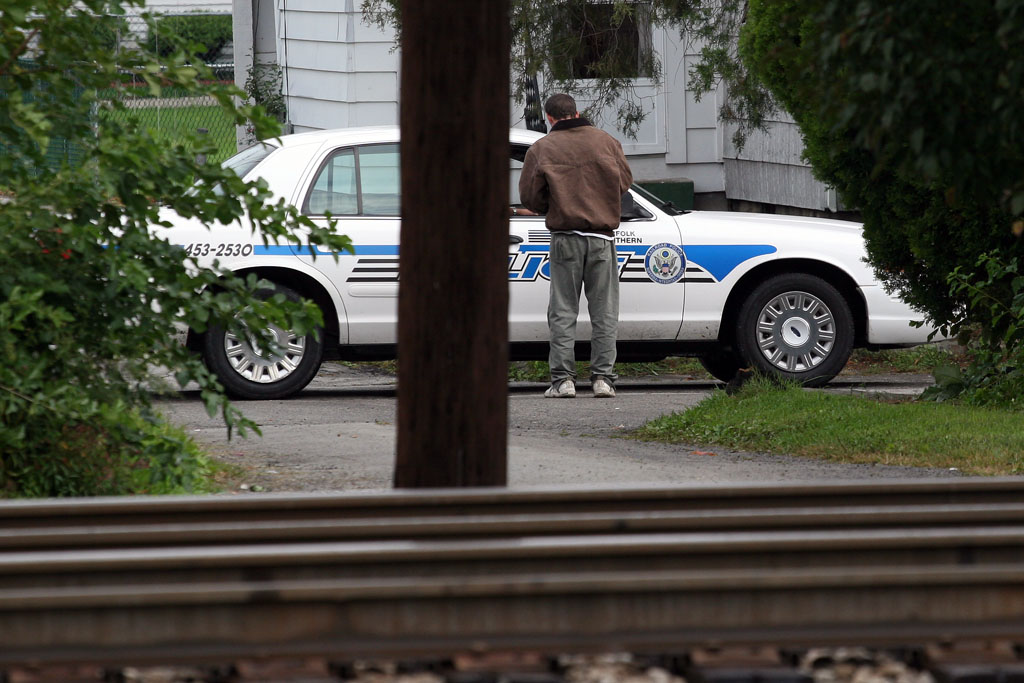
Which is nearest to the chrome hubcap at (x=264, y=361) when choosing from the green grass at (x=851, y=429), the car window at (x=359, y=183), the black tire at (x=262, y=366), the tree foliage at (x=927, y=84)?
the black tire at (x=262, y=366)

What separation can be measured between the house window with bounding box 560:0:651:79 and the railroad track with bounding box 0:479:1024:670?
9.72m

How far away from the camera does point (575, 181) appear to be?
9883 millimetres

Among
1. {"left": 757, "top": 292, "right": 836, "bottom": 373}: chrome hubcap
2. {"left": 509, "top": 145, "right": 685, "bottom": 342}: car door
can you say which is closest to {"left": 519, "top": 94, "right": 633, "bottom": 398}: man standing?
{"left": 509, "top": 145, "right": 685, "bottom": 342}: car door

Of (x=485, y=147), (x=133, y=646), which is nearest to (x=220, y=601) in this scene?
(x=133, y=646)

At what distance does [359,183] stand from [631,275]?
6.71 ft

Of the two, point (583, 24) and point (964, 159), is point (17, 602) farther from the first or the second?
point (583, 24)

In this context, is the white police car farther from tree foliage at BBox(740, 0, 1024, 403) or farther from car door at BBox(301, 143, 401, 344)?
tree foliage at BBox(740, 0, 1024, 403)

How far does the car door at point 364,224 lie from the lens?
9961mm

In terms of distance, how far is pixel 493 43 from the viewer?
444cm

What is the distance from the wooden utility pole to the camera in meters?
4.41

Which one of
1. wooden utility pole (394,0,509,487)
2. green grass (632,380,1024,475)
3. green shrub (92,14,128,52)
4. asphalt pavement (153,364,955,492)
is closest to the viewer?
wooden utility pole (394,0,509,487)

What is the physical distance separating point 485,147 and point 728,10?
9.58 meters

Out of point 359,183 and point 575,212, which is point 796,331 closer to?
point 575,212

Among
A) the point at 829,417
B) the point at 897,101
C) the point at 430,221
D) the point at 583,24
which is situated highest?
the point at 583,24
